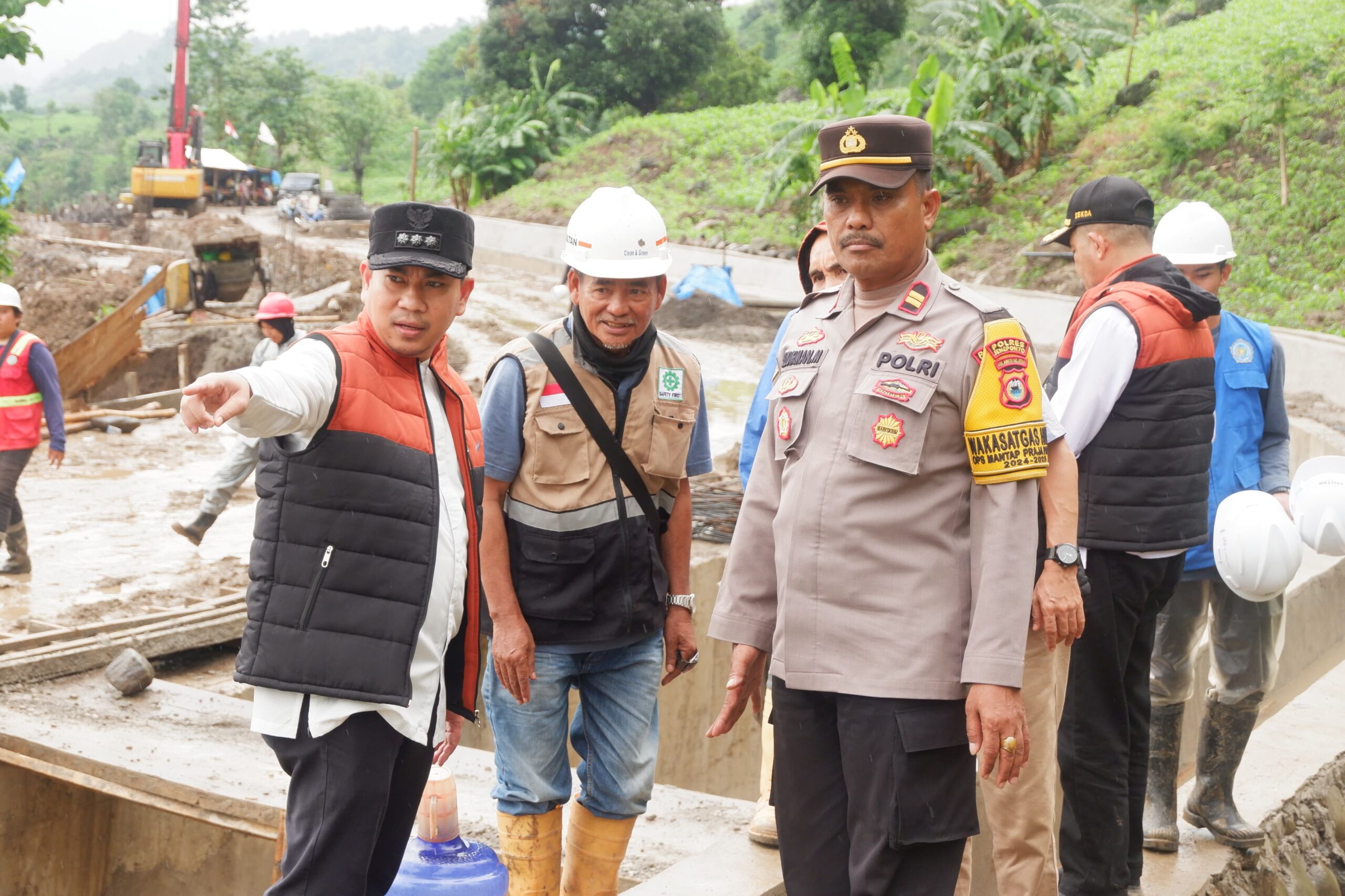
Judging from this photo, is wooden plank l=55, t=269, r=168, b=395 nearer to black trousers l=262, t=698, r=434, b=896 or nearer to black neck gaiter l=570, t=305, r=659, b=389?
black neck gaiter l=570, t=305, r=659, b=389

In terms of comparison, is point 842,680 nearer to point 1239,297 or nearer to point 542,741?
point 542,741

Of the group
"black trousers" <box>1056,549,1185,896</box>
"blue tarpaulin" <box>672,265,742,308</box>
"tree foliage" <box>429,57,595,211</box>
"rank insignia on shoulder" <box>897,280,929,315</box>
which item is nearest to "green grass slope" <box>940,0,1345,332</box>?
"blue tarpaulin" <box>672,265,742,308</box>

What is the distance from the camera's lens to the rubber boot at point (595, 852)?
3.44 meters

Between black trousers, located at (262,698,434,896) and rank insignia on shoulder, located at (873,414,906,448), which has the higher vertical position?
rank insignia on shoulder, located at (873,414,906,448)

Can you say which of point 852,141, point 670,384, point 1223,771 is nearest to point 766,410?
point 670,384

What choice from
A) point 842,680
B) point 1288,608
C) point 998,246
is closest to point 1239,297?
point 998,246

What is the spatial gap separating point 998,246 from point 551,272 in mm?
10390

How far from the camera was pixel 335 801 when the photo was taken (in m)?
2.54

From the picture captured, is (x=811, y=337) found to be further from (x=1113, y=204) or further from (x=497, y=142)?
(x=497, y=142)

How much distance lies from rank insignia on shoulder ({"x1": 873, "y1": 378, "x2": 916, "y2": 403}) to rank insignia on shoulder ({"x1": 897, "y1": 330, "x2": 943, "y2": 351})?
0.08 m

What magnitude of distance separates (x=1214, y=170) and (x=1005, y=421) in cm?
1971

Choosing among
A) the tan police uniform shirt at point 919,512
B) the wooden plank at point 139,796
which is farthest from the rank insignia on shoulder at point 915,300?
the wooden plank at point 139,796

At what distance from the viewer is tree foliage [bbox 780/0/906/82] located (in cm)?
3306

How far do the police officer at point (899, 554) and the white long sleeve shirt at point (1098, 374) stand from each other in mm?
1000
